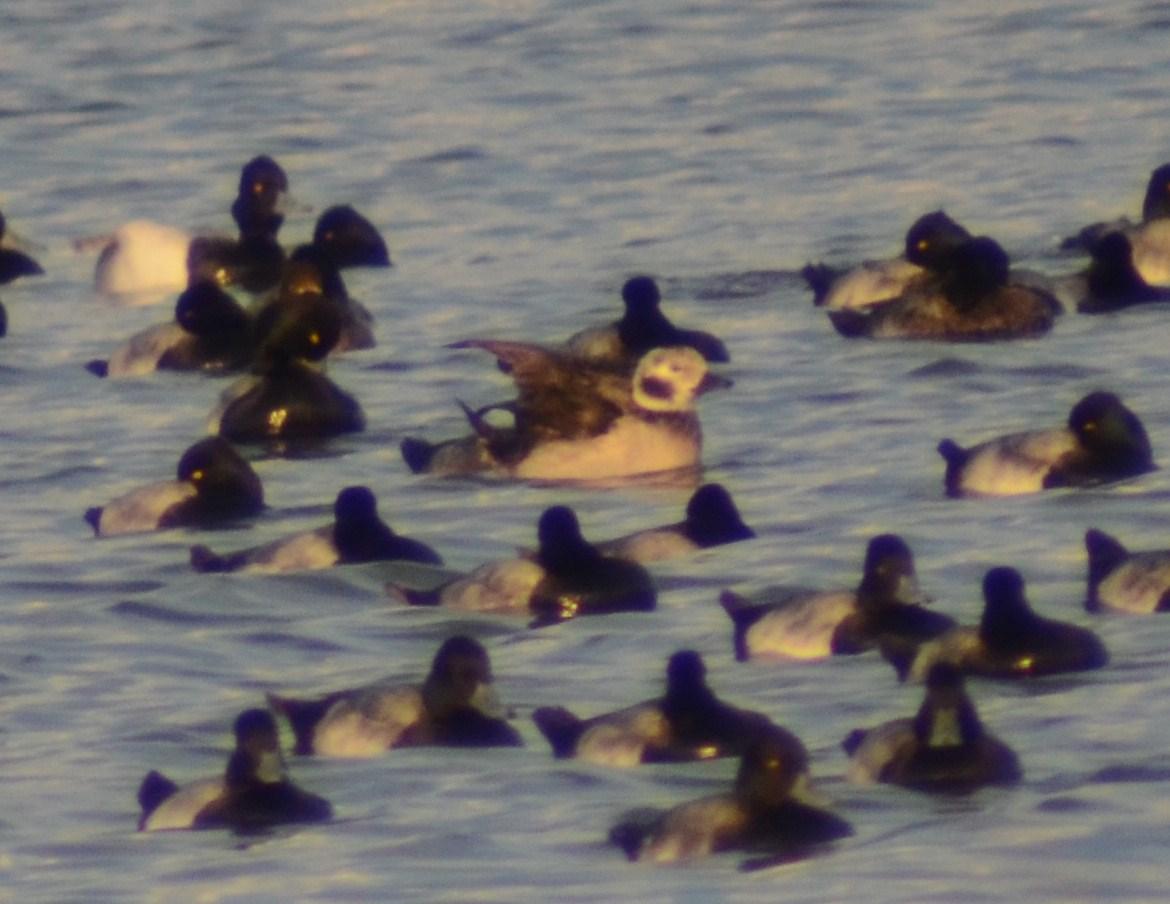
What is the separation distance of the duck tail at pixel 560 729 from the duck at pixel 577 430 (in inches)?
227

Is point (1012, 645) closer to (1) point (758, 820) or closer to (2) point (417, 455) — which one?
(1) point (758, 820)

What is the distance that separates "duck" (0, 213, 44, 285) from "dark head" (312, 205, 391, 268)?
7.31 feet

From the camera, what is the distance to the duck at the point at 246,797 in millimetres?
14188

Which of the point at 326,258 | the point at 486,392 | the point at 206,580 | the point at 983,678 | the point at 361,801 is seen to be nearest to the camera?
the point at 361,801

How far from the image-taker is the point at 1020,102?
32156 mm

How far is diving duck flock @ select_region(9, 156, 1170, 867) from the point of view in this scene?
46.8 ft

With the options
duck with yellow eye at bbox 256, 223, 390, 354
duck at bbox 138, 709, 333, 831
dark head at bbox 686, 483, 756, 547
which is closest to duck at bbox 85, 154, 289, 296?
duck with yellow eye at bbox 256, 223, 390, 354

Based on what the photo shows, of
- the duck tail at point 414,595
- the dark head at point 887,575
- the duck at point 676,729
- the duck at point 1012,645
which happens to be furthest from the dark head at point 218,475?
the duck at point 676,729

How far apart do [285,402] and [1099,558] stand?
6289 mm

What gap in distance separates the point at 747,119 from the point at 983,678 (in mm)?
17033

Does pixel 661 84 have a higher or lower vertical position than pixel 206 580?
higher

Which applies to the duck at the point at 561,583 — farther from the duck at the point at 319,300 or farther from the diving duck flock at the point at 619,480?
the duck at the point at 319,300

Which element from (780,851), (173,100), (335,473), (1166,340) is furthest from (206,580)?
(173,100)

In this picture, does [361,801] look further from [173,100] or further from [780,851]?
[173,100]
